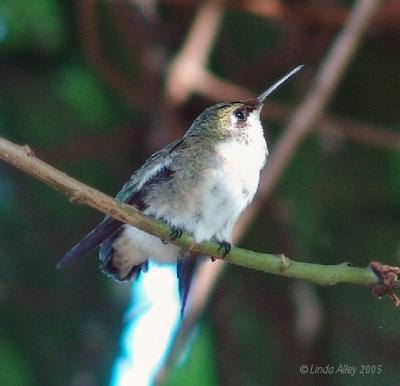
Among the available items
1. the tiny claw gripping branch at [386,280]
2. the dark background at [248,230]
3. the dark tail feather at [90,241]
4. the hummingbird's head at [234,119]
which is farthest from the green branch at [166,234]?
the dark background at [248,230]

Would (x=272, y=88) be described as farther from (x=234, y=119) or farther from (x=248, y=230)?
(x=248, y=230)

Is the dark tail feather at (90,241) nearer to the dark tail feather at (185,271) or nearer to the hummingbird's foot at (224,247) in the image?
the hummingbird's foot at (224,247)

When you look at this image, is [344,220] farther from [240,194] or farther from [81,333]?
[240,194]

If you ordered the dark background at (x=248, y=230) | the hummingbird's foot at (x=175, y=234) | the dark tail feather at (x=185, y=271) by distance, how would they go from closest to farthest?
the hummingbird's foot at (x=175, y=234), the dark tail feather at (x=185, y=271), the dark background at (x=248, y=230)

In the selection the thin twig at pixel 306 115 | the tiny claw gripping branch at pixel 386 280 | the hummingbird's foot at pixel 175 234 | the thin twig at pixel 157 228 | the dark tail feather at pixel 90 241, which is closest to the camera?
the thin twig at pixel 157 228

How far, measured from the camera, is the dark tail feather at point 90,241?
315 centimetres

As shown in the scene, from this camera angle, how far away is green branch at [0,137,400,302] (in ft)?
8.23

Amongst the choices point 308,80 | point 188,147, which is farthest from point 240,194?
point 308,80

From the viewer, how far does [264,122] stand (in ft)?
19.0

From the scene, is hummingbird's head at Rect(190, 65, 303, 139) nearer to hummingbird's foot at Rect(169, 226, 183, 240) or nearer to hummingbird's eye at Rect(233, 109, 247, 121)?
hummingbird's eye at Rect(233, 109, 247, 121)

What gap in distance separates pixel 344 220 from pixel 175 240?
2.65m

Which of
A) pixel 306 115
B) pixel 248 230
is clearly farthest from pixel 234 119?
pixel 248 230

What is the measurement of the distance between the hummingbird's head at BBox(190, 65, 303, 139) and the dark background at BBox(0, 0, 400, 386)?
1.31m

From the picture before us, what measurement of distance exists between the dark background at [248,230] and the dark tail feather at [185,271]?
1169 millimetres
